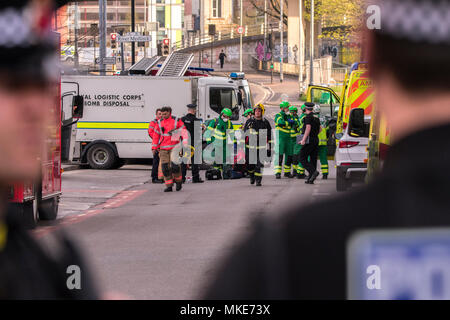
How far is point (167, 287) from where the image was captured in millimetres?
7883

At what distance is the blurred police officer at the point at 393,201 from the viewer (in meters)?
1.25

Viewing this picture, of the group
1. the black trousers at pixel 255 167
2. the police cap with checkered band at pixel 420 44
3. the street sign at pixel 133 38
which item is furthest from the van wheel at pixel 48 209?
the street sign at pixel 133 38

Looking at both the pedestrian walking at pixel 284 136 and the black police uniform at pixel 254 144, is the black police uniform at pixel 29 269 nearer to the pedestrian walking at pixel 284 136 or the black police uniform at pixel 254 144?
the black police uniform at pixel 254 144

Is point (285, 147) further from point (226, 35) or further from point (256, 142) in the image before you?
point (226, 35)

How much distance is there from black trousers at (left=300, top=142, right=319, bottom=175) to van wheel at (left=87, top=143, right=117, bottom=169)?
6.45 metres

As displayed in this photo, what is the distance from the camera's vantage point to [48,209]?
13.5m

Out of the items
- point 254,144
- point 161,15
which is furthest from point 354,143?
point 161,15

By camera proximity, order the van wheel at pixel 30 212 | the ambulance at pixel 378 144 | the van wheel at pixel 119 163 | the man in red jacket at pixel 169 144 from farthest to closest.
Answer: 1. the van wheel at pixel 119 163
2. the man in red jacket at pixel 169 144
3. the van wheel at pixel 30 212
4. the ambulance at pixel 378 144

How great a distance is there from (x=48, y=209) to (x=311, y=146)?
25.5ft

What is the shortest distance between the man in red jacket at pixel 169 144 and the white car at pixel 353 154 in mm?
3632
